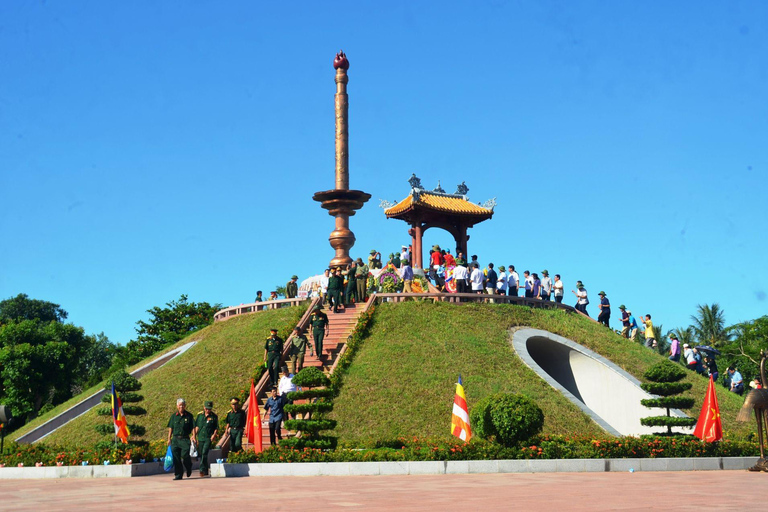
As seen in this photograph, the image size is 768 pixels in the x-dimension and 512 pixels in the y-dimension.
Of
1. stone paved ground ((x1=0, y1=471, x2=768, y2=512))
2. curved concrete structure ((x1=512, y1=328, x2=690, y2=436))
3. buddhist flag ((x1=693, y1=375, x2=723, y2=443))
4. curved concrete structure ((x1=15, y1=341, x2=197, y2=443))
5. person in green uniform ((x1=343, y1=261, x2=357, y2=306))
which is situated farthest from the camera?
person in green uniform ((x1=343, y1=261, x2=357, y2=306))

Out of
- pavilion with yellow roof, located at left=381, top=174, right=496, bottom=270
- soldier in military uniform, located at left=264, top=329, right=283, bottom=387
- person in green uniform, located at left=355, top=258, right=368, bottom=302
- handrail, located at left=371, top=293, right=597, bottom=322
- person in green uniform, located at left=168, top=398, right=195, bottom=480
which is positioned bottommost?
person in green uniform, located at left=168, top=398, right=195, bottom=480

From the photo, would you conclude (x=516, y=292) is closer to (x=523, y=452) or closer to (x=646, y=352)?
(x=646, y=352)

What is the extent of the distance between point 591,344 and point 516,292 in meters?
4.60

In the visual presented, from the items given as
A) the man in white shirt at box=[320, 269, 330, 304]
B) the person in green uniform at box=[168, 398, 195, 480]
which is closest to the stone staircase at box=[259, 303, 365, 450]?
the man in white shirt at box=[320, 269, 330, 304]

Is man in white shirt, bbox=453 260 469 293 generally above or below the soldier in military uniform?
above

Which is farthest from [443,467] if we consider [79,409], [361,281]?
[79,409]

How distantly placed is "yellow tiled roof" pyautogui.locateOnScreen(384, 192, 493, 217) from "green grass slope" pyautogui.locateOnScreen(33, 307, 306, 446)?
1211 centimetres

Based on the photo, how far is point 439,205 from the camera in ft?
147

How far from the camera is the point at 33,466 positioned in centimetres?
1991

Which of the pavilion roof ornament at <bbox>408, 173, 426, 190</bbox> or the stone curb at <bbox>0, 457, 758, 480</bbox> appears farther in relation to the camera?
the pavilion roof ornament at <bbox>408, 173, 426, 190</bbox>

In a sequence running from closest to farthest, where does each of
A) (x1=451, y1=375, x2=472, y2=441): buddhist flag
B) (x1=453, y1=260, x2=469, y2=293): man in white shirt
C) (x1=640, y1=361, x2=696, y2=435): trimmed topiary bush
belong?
(x1=451, y1=375, x2=472, y2=441): buddhist flag, (x1=640, y1=361, x2=696, y2=435): trimmed topiary bush, (x1=453, y1=260, x2=469, y2=293): man in white shirt

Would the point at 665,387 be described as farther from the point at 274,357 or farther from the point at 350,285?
the point at 350,285

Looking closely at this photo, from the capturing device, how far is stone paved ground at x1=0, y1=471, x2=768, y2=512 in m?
11.3

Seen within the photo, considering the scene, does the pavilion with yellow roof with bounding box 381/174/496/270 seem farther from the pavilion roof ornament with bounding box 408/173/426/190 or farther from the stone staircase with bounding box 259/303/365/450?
the stone staircase with bounding box 259/303/365/450
